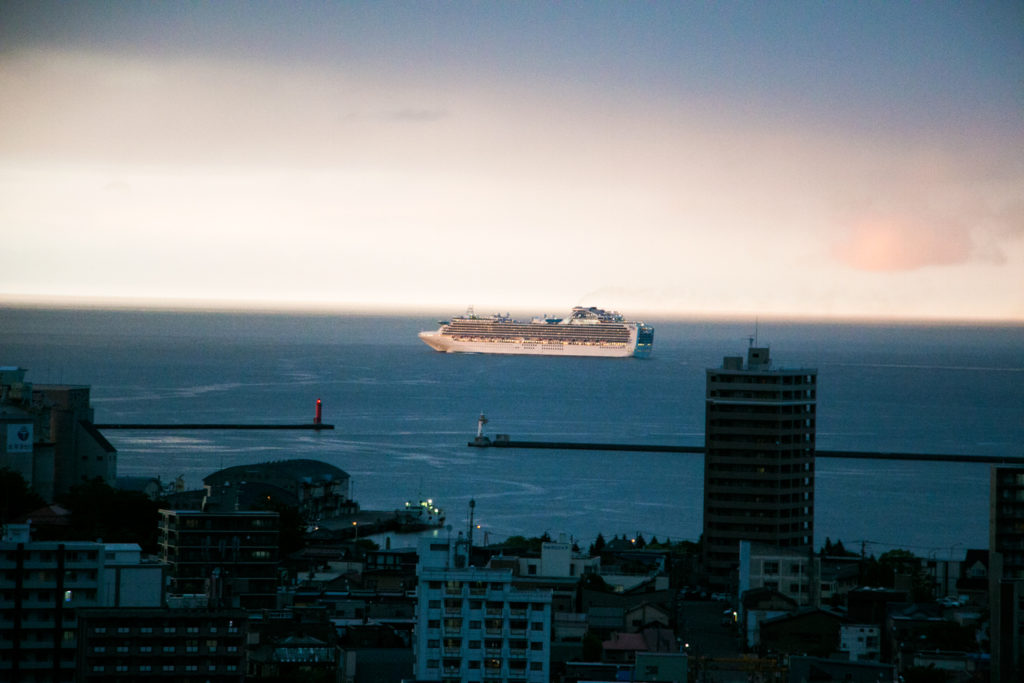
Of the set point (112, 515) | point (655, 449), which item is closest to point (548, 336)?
point (655, 449)

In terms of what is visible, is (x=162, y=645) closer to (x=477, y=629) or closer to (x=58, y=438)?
(x=477, y=629)

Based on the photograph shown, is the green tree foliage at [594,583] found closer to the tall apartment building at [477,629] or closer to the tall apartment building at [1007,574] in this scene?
the tall apartment building at [1007,574]

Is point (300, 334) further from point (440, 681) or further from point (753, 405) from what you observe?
point (440, 681)

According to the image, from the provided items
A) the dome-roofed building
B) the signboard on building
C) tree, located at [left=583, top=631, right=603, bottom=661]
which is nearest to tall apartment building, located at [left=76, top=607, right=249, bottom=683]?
tree, located at [left=583, top=631, right=603, bottom=661]

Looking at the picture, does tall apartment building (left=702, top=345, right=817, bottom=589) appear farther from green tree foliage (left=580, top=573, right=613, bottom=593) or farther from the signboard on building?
the signboard on building

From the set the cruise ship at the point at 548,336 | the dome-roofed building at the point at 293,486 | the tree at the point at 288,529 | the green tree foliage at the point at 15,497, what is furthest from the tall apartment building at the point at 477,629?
the cruise ship at the point at 548,336

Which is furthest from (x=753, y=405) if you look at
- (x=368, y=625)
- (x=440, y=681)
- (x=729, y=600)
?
(x=440, y=681)

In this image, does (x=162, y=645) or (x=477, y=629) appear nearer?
(x=477, y=629)
